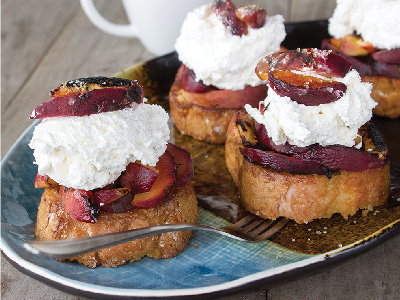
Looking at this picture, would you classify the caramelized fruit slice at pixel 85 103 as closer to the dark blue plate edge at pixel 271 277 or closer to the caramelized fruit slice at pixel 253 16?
the dark blue plate edge at pixel 271 277

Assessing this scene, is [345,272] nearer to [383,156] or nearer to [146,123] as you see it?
[383,156]

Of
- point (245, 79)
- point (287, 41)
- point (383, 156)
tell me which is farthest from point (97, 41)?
point (383, 156)

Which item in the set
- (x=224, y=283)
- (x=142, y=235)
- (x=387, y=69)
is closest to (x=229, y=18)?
(x=387, y=69)

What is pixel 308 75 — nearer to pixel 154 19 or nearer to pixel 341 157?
pixel 341 157

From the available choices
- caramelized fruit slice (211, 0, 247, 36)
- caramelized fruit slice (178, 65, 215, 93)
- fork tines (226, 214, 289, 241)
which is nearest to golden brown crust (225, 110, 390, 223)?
fork tines (226, 214, 289, 241)

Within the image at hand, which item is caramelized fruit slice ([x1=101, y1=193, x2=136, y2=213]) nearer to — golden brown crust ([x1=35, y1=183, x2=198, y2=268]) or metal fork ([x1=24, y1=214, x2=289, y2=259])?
golden brown crust ([x1=35, y1=183, x2=198, y2=268])
